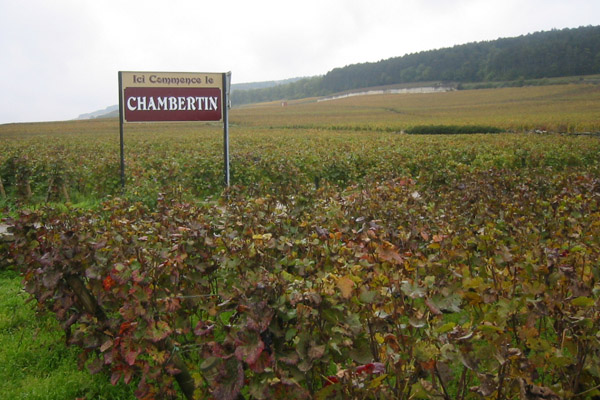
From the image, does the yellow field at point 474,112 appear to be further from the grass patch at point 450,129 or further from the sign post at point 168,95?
the sign post at point 168,95

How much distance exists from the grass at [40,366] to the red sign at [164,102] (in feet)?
18.7

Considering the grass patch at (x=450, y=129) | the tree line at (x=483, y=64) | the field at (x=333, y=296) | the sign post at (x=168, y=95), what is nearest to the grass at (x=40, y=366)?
the field at (x=333, y=296)

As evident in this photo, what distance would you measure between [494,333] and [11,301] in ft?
15.9

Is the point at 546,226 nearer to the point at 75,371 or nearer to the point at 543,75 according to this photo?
the point at 75,371

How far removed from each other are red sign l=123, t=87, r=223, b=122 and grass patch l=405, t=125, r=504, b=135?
107ft

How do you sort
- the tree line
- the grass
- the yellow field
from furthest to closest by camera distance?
the tree line, the yellow field, the grass

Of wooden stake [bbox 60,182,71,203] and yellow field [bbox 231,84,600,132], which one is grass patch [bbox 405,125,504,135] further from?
wooden stake [bbox 60,182,71,203]

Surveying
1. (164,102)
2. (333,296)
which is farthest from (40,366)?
(164,102)

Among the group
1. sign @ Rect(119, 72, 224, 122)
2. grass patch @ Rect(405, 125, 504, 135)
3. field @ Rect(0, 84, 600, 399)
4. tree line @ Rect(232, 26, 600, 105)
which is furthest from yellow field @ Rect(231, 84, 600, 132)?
field @ Rect(0, 84, 600, 399)

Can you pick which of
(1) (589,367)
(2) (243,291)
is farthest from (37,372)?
(1) (589,367)

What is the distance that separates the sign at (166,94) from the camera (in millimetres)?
9703

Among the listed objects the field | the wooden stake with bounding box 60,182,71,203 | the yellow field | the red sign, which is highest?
the yellow field

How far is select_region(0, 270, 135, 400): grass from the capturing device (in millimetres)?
3319

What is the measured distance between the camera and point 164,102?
9773mm
